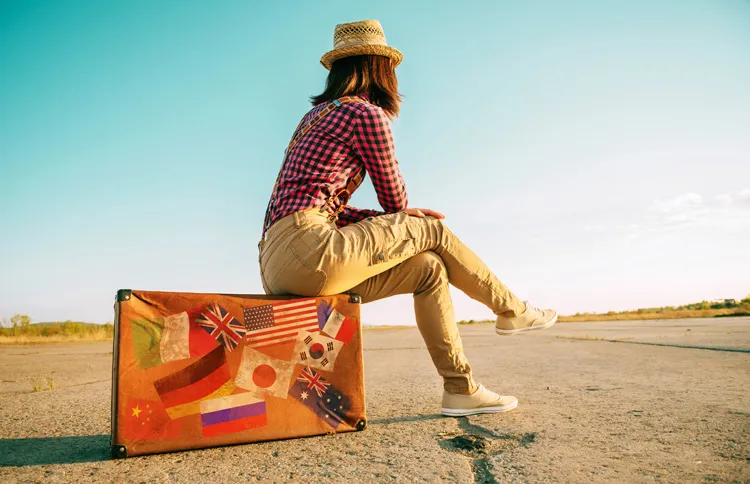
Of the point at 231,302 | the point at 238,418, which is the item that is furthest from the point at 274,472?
the point at 231,302

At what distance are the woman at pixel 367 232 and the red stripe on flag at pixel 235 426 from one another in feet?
1.87

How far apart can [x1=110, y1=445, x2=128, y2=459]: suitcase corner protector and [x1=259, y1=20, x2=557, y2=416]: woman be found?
89cm

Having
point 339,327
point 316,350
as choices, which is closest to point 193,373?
point 316,350

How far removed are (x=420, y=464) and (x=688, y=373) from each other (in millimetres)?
2893

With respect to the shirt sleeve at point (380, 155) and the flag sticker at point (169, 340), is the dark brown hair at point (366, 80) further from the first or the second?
the flag sticker at point (169, 340)

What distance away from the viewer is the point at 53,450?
2113mm

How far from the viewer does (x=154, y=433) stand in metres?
1.98

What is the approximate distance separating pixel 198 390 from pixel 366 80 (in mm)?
1806

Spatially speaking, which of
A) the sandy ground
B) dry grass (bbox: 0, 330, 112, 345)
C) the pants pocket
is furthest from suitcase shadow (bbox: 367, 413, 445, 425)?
dry grass (bbox: 0, 330, 112, 345)

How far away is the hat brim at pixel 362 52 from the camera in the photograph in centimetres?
280

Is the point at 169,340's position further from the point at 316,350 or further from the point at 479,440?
the point at 479,440

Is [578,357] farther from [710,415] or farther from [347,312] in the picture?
[347,312]

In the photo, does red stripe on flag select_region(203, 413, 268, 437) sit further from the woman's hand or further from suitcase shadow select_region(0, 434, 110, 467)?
the woman's hand

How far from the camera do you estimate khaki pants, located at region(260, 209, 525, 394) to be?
2.33m
